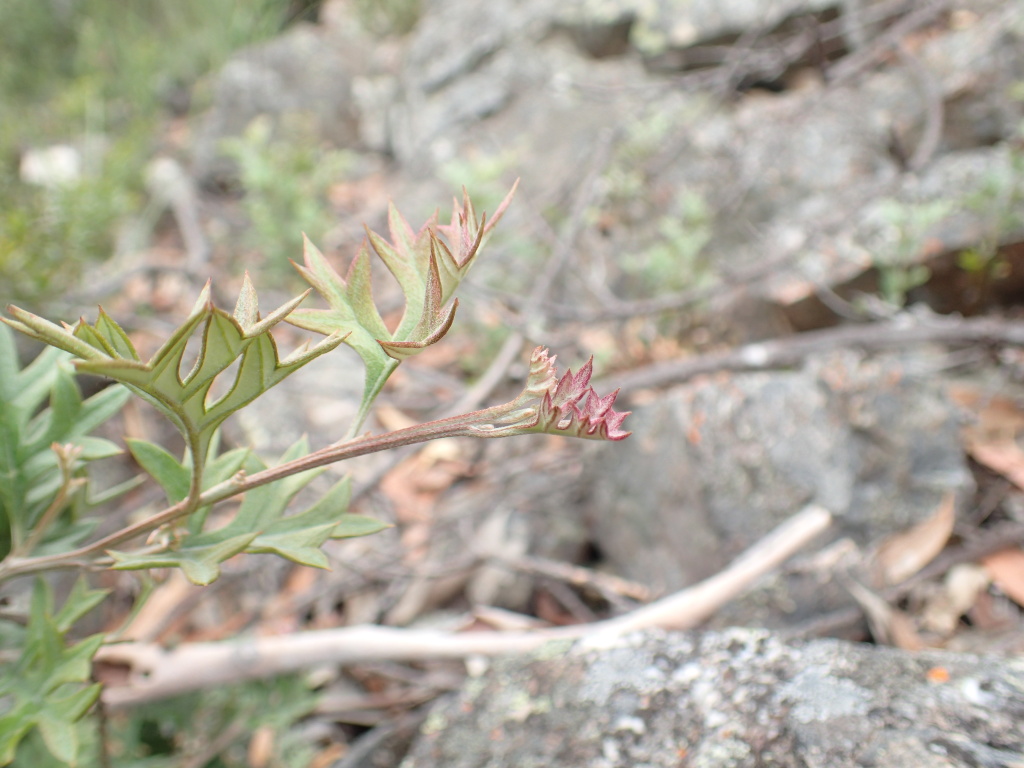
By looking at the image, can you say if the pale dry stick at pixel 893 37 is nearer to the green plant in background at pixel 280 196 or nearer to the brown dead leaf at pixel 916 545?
the brown dead leaf at pixel 916 545

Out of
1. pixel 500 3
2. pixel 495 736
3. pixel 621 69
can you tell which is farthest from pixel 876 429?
pixel 500 3

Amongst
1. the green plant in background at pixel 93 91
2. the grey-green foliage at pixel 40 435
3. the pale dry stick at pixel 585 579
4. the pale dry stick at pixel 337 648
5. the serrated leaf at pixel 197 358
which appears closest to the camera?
the serrated leaf at pixel 197 358

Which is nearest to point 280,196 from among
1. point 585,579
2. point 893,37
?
point 585,579

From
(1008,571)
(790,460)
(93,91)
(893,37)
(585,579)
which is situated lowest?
(1008,571)

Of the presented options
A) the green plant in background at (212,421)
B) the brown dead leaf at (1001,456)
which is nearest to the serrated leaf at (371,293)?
the green plant in background at (212,421)

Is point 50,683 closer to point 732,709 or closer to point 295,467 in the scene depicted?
point 295,467

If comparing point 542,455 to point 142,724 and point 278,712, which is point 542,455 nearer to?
point 278,712
